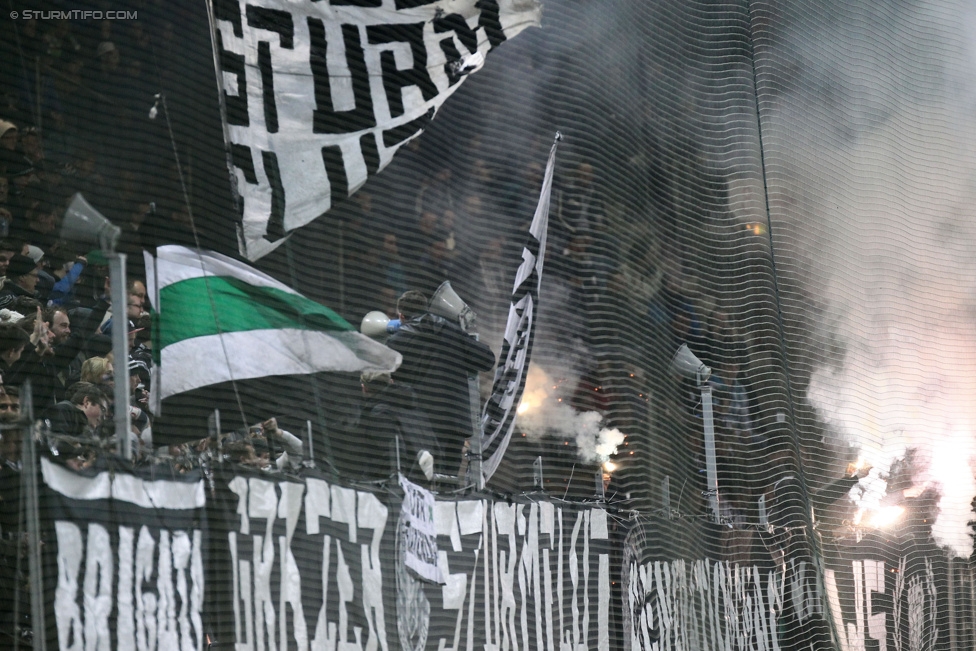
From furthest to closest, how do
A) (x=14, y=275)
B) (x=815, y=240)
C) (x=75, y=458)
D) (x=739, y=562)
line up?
(x=815, y=240) → (x=739, y=562) → (x=14, y=275) → (x=75, y=458)

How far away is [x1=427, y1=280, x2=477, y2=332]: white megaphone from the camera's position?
451 cm

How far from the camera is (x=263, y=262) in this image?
381 centimetres

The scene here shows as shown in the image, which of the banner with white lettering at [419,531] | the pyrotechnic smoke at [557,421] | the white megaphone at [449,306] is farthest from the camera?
the pyrotechnic smoke at [557,421]

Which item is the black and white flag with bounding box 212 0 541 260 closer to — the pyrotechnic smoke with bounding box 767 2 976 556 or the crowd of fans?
the crowd of fans

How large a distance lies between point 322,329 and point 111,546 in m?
1.11

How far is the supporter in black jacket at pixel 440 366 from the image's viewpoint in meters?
4.33

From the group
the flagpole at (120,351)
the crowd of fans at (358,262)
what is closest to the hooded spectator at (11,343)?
the crowd of fans at (358,262)

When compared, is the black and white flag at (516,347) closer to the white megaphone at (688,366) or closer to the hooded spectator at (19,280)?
the white megaphone at (688,366)

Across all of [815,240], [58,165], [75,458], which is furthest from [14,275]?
[815,240]

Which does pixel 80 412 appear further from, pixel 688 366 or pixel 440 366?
pixel 688 366

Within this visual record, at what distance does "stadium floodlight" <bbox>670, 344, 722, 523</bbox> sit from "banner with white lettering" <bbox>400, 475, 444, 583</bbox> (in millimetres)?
2206

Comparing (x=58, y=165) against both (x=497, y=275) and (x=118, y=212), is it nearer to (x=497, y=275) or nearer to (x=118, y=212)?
(x=118, y=212)

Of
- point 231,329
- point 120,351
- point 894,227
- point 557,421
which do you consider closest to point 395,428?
point 231,329

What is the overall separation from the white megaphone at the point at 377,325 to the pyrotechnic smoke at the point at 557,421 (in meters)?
0.94
